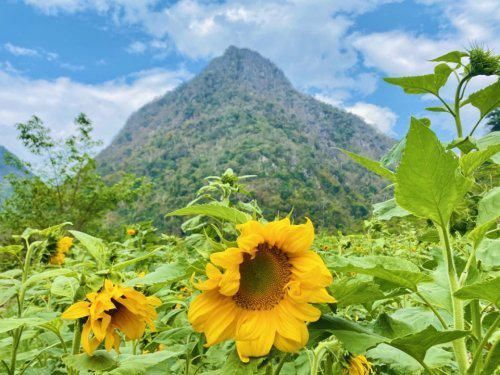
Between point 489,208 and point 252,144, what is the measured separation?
91675 mm

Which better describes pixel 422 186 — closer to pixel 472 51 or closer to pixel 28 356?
pixel 472 51

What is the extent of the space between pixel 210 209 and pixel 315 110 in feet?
468

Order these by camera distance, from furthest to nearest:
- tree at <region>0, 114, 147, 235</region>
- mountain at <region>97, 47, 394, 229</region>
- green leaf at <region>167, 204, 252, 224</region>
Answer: mountain at <region>97, 47, 394, 229</region> < tree at <region>0, 114, 147, 235</region> < green leaf at <region>167, 204, 252, 224</region>

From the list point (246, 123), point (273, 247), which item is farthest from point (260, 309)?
point (246, 123)

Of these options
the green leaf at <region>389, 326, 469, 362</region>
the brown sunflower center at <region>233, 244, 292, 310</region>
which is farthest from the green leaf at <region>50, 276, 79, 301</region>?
the green leaf at <region>389, 326, 469, 362</region>

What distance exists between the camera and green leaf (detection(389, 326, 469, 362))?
635mm

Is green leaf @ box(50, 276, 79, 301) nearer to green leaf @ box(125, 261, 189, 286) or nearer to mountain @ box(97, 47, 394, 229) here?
green leaf @ box(125, 261, 189, 286)

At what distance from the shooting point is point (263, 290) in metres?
0.72

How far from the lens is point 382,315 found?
2.71 ft

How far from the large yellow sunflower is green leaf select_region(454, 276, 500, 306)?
21 cm

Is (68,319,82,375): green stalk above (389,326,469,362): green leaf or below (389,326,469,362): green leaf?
below

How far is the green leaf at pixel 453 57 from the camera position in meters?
1.28

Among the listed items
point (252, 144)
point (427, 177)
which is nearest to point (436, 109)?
point (427, 177)

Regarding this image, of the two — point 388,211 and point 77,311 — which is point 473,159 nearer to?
point 388,211
